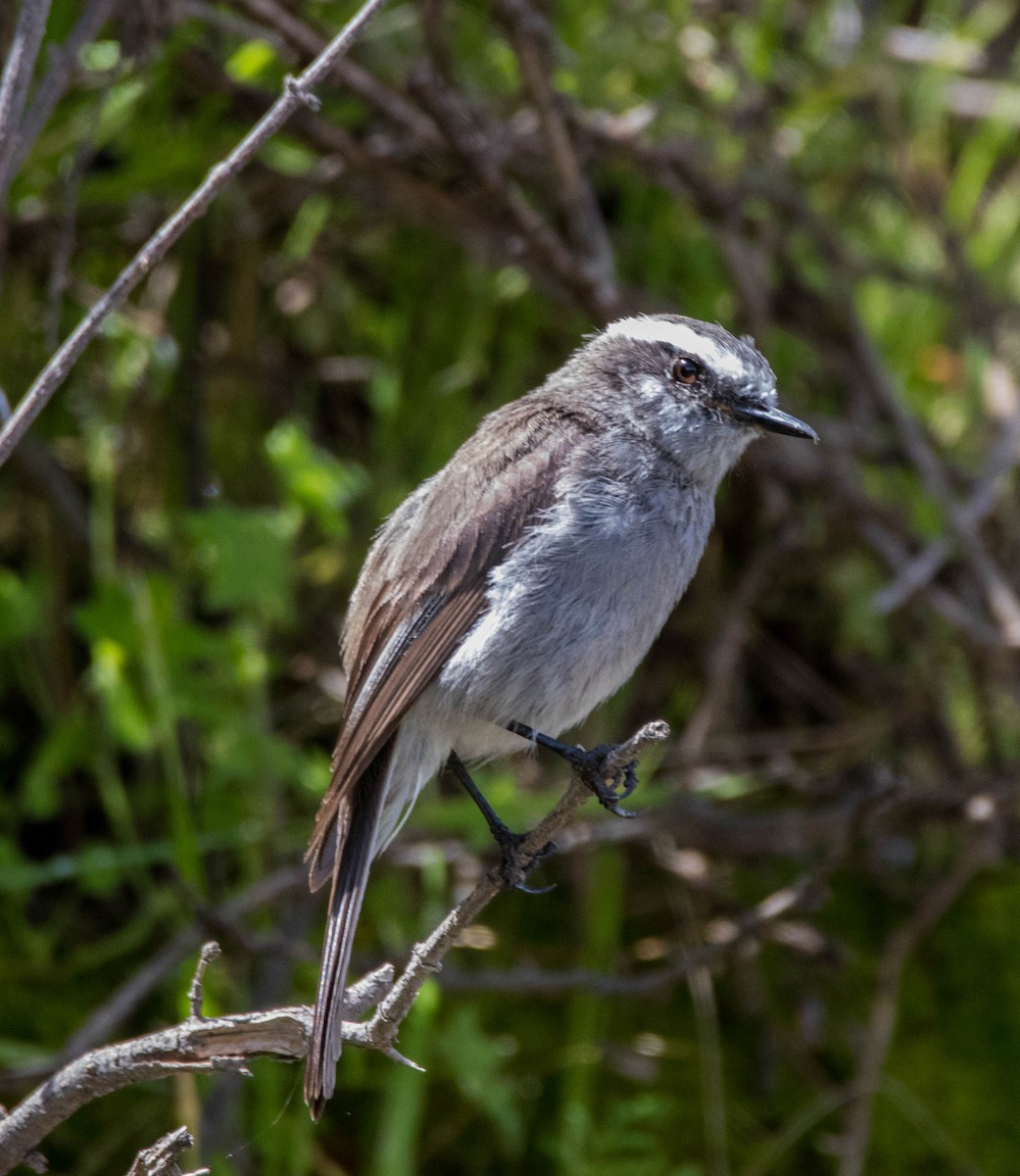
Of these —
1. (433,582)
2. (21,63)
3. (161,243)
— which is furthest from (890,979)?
(21,63)

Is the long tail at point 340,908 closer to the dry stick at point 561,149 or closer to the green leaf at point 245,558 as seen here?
the green leaf at point 245,558

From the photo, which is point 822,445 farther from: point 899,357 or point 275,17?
point 275,17

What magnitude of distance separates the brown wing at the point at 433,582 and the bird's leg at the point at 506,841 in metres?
0.32

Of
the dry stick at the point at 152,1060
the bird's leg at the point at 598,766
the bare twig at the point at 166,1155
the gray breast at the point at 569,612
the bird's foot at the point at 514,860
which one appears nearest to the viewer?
the bare twig at the point at 166,1155

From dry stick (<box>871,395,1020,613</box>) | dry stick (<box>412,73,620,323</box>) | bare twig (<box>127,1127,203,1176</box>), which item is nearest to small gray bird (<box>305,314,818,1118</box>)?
bare twig (<box>127,1127,203,1176</box>)

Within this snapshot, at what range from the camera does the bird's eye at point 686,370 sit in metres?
2.94

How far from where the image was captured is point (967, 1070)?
13.3 feet

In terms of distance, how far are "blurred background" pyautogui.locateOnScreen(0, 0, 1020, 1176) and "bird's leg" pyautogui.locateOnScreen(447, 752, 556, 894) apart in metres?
0.46

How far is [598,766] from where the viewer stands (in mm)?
2535

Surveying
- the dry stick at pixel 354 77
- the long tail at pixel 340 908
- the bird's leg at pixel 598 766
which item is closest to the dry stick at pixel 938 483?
the dry stick at pixel 354 77

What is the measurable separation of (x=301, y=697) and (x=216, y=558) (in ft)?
2.64

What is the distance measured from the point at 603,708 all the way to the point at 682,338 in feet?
4.43

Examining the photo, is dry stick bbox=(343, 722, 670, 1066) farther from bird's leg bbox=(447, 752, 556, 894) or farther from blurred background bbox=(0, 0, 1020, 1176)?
blurred background bbox=(0, 0, 1020, 1176)

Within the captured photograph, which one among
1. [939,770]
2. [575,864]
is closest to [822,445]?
[939,770]
